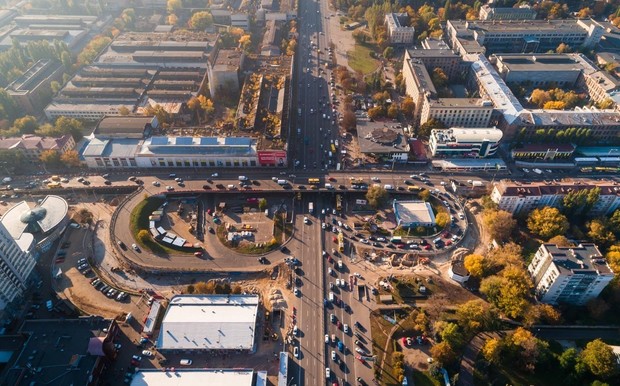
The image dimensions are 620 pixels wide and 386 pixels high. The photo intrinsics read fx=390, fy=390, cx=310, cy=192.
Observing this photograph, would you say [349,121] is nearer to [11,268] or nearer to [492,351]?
[492,351]

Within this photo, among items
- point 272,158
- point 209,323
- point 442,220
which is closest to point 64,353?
point 209,323

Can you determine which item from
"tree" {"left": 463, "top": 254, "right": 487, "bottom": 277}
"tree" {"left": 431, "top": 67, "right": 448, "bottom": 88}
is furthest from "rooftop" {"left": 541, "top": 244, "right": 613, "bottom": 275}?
"tree" {"left": 431, "top": 67, "right": 448, "bottom": 88}

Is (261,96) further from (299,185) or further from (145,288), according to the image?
(145,288)

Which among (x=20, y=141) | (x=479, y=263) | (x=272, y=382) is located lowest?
(x=272, y=382)

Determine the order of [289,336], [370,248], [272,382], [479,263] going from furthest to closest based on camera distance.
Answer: [370,248] → [479,263] → [289,336] → [272,382]

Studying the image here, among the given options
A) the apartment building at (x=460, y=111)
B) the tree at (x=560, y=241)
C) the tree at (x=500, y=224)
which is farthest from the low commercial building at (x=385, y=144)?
the tree at (x=560, y=241)

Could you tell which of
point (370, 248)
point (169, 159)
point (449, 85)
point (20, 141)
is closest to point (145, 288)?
point (169, 159)

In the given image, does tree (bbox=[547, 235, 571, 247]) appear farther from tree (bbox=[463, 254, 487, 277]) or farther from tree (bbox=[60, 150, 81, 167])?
tree (bbox=[60, 150, 81, 167])
